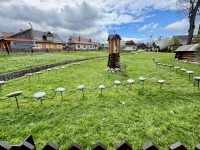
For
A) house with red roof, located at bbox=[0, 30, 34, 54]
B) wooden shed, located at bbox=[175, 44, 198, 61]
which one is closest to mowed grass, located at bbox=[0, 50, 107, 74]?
house with red roof, located at bbox=[0, 30, 34, 54]

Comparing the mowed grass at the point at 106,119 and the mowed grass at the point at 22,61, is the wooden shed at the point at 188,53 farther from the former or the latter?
the mowed grass at the point at 22,61

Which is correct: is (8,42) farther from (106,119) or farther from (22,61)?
(106,119)

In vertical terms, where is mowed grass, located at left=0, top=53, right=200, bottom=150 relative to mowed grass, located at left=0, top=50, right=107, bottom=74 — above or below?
below

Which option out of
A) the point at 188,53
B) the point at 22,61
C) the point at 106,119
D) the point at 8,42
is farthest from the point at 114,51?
the point at 8,42

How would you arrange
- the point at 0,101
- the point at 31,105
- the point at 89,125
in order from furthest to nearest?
the point at 0,101, the point at 31,105, the point at 89,125

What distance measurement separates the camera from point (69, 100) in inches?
200

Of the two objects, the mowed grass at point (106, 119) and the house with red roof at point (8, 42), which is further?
the house with red roof at point (8, 42)

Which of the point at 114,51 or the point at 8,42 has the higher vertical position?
the point at 8,42

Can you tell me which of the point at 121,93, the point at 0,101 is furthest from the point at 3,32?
the point at 121,93

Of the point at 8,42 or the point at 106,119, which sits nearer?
the point at 106,119

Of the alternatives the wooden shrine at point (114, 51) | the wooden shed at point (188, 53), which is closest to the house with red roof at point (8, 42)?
the wooden shrine at point (114, 51)

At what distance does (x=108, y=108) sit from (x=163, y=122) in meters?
1.87

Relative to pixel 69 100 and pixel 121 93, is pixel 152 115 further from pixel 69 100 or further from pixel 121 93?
pixel 69 100

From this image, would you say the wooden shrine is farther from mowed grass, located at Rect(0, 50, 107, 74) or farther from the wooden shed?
the wooden shed
